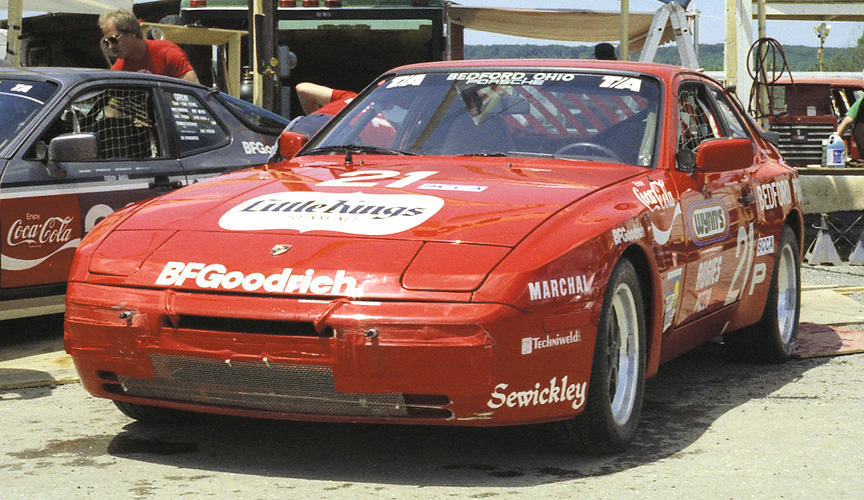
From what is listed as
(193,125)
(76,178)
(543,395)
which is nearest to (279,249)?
(543,395)

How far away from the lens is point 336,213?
4.10 m

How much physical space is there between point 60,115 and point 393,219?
318 centimetres

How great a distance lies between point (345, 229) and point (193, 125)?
3.64m

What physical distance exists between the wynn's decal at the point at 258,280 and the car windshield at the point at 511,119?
4.65 feet

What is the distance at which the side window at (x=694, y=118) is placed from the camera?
532cm

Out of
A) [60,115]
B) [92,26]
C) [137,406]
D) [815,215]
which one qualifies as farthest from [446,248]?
[92,26]

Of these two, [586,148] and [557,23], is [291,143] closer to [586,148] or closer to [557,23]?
[586,148]

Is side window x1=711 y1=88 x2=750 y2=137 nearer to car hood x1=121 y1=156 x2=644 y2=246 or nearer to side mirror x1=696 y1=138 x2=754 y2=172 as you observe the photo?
side mirror x1=696 y1=138 x2=754 y2=172

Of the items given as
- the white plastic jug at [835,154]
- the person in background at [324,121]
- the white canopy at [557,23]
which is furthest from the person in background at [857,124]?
the person in background at [324,121]

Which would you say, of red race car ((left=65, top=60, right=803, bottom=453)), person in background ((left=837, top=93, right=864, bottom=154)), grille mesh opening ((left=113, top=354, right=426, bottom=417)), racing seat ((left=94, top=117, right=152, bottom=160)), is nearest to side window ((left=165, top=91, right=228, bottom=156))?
racing seat ((left=94, top=117, right=152, bottom=160))

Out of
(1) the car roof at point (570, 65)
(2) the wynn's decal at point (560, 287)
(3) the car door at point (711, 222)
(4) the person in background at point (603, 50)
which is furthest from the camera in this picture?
(4) the person in background at point (603, 50)

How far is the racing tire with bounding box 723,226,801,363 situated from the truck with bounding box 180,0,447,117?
6.50 metres

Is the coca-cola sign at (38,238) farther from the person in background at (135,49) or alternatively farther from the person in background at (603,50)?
the person in background at (603,50)

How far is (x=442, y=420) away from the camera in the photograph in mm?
3738
